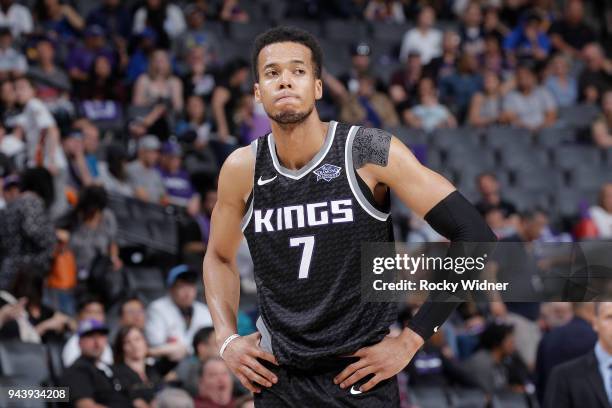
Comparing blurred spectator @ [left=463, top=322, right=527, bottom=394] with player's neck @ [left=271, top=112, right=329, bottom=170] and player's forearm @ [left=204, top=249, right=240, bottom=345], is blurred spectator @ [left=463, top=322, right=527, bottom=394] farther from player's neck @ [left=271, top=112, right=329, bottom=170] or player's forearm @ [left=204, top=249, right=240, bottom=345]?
player's neck @ [left=271, top=112, right=329, bottom=170]

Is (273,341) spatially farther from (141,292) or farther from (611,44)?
(611,44)

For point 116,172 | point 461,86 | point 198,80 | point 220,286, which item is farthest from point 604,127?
point 220,286

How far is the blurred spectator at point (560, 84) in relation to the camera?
14.1 metres

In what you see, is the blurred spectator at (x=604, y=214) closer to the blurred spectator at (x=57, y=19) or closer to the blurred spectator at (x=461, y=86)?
the blurred spectator at (x=461, y=86)

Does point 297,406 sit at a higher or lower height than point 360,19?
lower

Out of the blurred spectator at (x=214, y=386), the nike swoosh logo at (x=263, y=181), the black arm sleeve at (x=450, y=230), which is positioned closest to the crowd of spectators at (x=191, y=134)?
the blurred spectator at (x=214, y=386)

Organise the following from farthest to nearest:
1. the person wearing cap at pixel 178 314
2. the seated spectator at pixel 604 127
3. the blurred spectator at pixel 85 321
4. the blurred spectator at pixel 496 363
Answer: the seated spectator at pixel 604 127 → the blurred spectator at pixel 496 363 → the person wearing cap at pixel 178 314 → the blurred spectator at pixel 85 321

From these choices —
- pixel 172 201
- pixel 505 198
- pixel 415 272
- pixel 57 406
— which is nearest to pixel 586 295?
pixel 415 272

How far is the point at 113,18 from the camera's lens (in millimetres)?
13141

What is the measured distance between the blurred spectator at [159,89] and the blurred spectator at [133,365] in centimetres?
439

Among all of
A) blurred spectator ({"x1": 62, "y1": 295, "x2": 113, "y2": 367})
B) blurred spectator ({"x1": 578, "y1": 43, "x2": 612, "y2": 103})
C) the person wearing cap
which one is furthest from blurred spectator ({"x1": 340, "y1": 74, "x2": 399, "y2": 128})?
blurred spectator ({"x1": 62, "y1": 295, "x2": 113, "y2": 367})

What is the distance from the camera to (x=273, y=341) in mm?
3867

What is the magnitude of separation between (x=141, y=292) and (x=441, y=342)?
2402mm

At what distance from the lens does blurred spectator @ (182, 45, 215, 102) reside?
1232 cm
